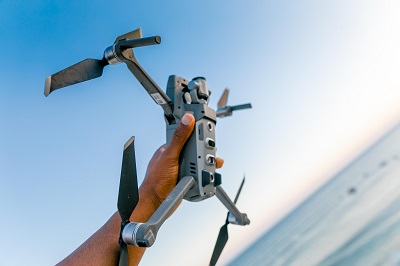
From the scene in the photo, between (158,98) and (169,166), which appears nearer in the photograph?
(169,166)

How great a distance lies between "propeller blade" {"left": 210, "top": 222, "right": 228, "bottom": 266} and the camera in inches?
98.9

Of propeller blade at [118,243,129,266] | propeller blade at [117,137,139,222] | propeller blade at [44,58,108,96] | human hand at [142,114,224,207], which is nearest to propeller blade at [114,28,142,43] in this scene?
propeller blade at [44,58,108,96]

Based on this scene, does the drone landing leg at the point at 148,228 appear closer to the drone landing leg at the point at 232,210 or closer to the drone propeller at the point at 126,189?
the drone propeller at the point at 126,189

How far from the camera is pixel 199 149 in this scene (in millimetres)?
1932

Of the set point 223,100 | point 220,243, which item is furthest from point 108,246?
point 223,100

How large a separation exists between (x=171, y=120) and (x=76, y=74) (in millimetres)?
673

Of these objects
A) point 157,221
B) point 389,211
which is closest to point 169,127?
point 157,221

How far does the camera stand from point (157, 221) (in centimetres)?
153

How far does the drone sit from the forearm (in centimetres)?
17

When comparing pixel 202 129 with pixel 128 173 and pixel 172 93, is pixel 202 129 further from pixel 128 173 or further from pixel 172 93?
pixel 128 173

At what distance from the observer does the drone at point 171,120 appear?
1.52 metres

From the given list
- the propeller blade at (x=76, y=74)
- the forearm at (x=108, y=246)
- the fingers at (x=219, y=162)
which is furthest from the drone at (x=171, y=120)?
the fingers at (x=219, y=162)

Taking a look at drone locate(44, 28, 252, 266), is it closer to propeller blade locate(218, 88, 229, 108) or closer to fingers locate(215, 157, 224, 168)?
fingers locate(215, 157, 224, 168)

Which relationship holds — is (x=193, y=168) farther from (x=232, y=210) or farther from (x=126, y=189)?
(x=232, y=210)
